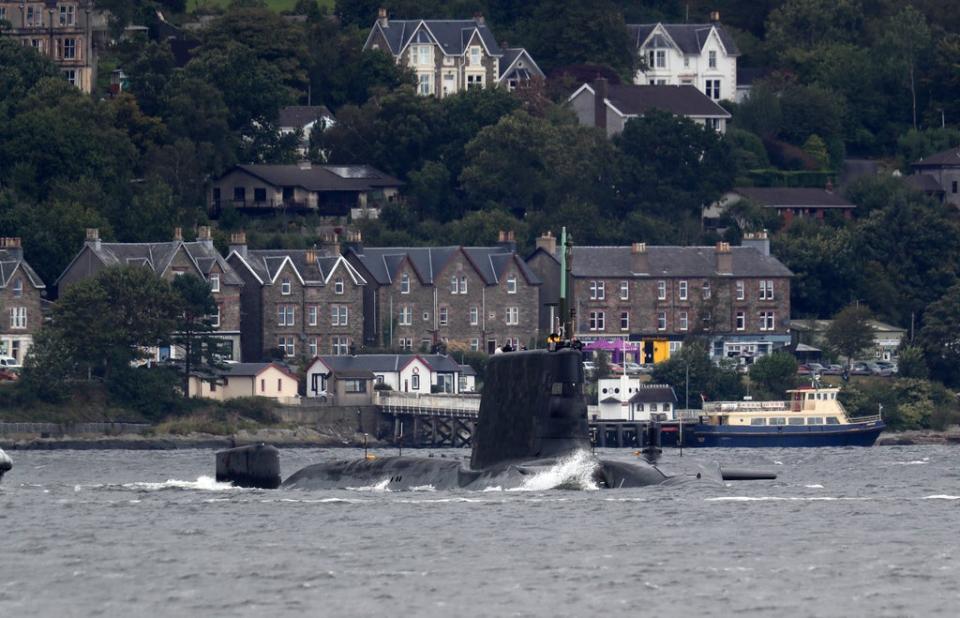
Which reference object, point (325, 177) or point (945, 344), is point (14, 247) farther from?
point (945, 344)

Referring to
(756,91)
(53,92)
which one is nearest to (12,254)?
(53,92)

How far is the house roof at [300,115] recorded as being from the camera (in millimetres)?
156750

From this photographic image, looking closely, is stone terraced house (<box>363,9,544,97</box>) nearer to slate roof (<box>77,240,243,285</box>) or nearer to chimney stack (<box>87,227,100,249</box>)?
slate roof (<box>77,240,243,285</box>)

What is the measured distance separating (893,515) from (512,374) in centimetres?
928

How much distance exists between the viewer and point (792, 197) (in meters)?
154

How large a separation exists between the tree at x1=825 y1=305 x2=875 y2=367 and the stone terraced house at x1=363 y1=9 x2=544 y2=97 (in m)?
36.8

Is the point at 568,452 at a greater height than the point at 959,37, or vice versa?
the point at 959,37

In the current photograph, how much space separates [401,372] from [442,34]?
46.0m

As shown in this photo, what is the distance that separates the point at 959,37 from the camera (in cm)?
16688

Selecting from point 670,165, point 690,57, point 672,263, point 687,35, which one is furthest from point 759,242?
point 687,35

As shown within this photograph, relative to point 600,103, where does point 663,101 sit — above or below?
above

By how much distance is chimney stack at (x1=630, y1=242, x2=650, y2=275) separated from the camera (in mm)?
134375

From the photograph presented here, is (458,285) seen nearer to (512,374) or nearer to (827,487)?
(827,487)

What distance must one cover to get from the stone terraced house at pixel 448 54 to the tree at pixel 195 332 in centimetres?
4476
